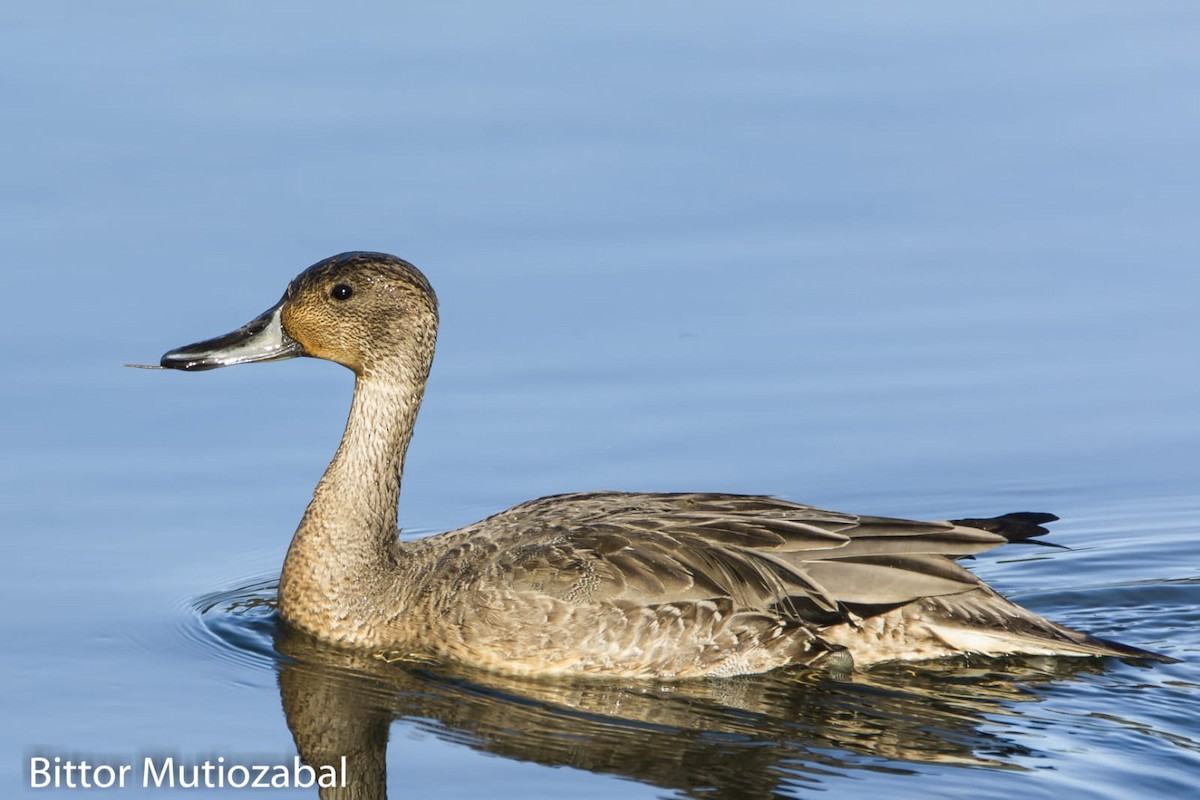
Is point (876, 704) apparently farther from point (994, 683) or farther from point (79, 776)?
point (79, 776)

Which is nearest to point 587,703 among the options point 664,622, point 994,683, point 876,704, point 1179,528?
point 664,622

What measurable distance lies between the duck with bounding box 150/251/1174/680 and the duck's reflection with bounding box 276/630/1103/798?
0.12 m

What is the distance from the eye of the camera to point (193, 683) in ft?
32.8

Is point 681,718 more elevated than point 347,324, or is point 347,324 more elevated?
point 347,324

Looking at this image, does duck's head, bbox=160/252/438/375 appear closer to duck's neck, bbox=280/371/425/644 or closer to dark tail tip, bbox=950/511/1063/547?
duck's neck, bbox=280/371/425/644

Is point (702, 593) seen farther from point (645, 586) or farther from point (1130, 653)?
point (1130, 653)

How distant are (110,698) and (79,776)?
0.95 meters

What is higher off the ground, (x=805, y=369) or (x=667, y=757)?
(x=805, y=369)

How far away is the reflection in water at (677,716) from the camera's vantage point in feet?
29.5

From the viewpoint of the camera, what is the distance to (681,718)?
960cm

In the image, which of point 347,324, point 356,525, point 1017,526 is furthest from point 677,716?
point 347,324

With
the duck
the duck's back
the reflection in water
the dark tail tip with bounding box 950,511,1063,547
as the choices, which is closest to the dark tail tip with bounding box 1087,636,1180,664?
the duck

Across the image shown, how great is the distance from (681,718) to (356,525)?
2.19 meters

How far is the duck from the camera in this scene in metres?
10.2
